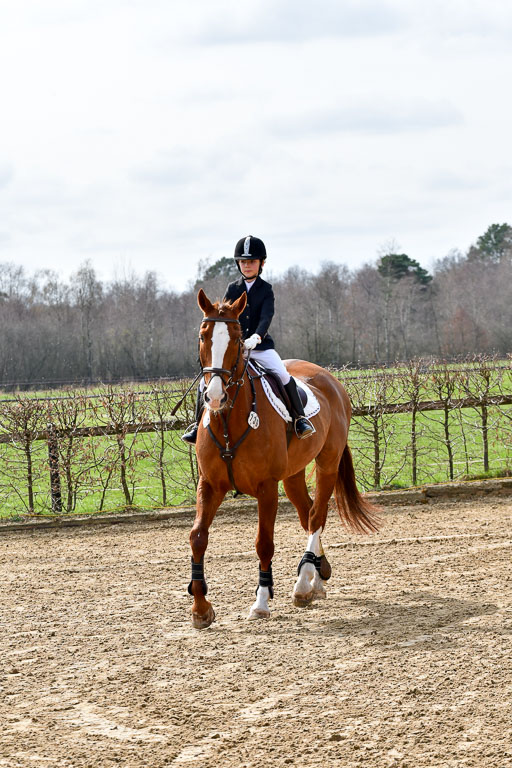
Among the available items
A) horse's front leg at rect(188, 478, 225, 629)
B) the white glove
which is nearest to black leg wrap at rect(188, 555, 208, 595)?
horse's front leg at rect(188, 478, 225, 629)

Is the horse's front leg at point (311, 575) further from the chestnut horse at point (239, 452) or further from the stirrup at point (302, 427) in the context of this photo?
the stirrup at point (302, 427)

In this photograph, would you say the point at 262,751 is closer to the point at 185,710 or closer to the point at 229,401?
the point at 185,710

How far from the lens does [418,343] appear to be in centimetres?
5681

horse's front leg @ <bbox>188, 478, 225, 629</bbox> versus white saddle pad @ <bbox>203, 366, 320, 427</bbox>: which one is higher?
white saddle pad @ <bbox>203, 366, 320, 427</bbox>

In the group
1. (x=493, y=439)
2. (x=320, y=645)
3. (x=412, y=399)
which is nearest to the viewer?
(x=320, y=645)

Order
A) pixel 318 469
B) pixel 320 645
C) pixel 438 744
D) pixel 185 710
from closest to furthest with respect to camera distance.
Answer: pixel 438 744, pixel 185 710, pixel 320 645, pixel 318 469

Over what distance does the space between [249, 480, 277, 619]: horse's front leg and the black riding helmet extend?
5.94 feet

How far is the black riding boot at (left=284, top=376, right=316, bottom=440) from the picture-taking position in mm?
6941

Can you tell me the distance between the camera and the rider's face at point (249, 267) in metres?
6.79

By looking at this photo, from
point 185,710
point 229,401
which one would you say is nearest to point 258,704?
point 185,710

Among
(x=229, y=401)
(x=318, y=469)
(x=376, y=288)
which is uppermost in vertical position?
(x=376, y=288)

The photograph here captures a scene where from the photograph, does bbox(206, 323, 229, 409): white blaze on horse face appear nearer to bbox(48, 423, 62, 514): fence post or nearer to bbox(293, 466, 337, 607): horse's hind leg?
bbox(293, 466, 337, 607): horse's hind leg

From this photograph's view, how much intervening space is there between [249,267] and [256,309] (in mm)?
343

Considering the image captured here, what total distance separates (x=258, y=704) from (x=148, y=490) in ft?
30.3
